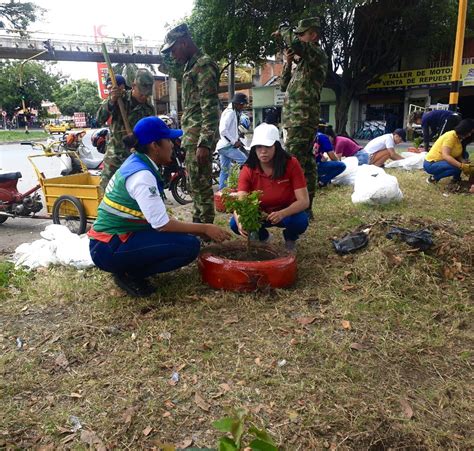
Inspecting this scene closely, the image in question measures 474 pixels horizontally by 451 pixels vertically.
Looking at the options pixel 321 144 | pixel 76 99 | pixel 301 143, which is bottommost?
pixel 321 144

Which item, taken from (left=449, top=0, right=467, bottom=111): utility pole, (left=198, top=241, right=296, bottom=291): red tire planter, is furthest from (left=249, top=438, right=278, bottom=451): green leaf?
(left=449, top=0, right=467, bottom=111): utility pole

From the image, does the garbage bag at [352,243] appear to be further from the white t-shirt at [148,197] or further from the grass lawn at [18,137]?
the grass lawn at [18,137]

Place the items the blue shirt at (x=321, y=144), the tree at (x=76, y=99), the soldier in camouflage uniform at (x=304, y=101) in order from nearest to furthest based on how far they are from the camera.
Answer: the soldier in camouflage uniform at (x=304, y=101)
the blue shirt at (x=321, y=144)
the tree at (x=76, y=99)

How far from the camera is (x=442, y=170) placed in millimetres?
6375

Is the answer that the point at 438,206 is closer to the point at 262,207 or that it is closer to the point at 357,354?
the point at 262,207

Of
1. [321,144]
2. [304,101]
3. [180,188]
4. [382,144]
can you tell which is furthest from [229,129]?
[382,144]

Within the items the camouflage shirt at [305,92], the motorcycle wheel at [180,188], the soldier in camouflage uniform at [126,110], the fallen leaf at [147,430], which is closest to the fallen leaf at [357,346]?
the fallen leaf at [147,430]

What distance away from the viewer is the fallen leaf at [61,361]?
2.36m

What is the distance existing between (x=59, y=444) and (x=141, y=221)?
1.41 m

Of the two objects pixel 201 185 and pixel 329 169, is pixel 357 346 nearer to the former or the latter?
pixel 201 185

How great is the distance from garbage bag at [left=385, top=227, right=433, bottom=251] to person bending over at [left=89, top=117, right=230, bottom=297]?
4.73ft

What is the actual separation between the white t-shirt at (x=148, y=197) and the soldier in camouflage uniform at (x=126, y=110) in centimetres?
156

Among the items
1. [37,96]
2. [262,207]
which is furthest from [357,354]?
[37,96]

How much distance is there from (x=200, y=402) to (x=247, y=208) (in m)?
1.36
